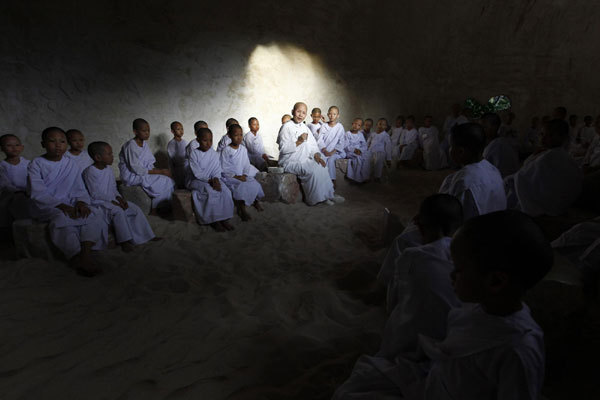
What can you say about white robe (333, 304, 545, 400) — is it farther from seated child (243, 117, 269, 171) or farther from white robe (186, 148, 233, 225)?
seated child (243, 117, 269, 171)

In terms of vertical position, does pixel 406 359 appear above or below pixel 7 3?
below

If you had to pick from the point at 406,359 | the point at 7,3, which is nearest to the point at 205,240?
the point at 406,359

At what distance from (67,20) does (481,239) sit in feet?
25.1

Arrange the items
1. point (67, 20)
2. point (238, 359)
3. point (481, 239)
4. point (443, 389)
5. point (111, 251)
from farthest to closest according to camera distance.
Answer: point (67, 20)
point (111, 251)
point (238, 359)
point (443, 389)
point (481, 239)

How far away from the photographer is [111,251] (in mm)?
3738

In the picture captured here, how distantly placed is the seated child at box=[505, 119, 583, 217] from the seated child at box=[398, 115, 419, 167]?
5.85 m

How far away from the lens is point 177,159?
6.14 m

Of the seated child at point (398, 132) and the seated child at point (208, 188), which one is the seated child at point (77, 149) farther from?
the seated child at point (398, 132)

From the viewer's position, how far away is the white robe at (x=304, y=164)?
19.4 feet

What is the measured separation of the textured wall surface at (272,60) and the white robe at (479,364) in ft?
23.2

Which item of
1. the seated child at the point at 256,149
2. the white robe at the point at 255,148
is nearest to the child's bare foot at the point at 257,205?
the seated child at the point at 256,149

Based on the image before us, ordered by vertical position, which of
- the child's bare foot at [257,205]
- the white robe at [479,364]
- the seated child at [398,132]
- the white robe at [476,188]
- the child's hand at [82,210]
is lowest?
the child's bare foot at [257,205]

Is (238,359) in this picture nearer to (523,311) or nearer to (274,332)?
(274,332)

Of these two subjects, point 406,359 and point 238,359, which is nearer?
point 406,359
